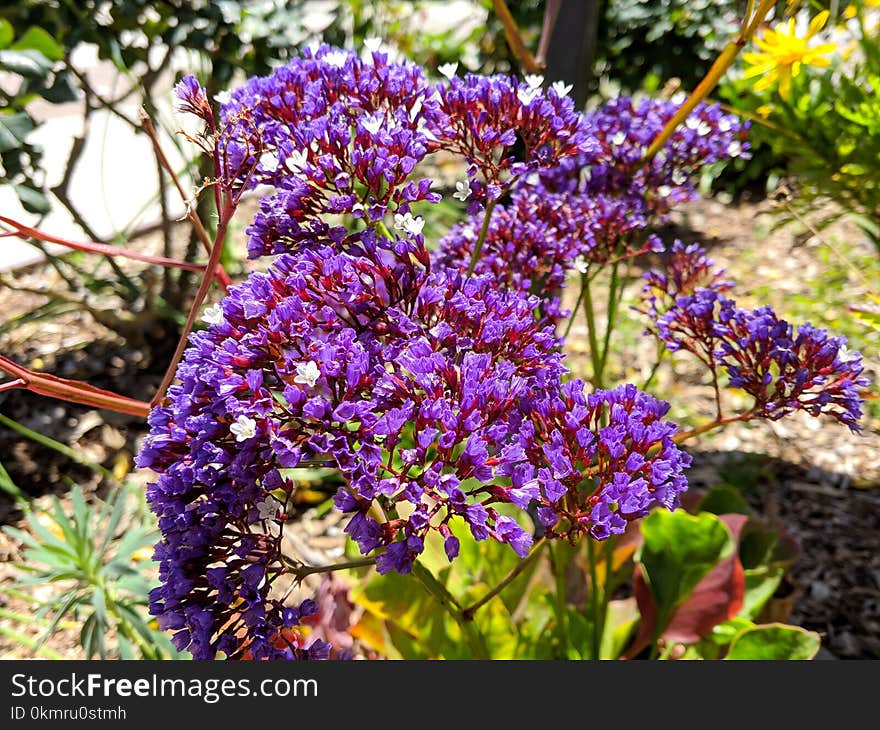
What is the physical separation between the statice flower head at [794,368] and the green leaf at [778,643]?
0.49 m

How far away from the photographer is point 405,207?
1045 millimetres

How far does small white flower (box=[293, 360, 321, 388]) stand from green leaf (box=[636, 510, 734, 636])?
3.32 feet

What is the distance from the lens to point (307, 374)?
2.72 ft

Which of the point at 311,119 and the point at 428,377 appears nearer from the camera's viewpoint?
the point at 428,377

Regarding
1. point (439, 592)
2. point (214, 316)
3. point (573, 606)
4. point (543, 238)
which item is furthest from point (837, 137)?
point (214, 316)

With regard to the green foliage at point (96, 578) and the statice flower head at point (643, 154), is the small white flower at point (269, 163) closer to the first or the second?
the statice flower head at point (643, 154)

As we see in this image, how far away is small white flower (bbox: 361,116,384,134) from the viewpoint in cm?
104

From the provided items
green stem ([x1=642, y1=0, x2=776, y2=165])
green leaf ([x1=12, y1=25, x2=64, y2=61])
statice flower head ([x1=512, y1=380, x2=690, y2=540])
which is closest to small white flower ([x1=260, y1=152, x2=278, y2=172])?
statice flower head ([x1=512, y1=380, x2=690, y2=540])

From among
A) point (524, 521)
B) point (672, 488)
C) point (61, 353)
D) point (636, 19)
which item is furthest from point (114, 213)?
point (672, 488)

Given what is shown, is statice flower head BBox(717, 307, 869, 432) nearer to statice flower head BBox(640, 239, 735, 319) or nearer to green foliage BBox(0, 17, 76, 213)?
statice flower head BBox(640, 239, 735, 319)

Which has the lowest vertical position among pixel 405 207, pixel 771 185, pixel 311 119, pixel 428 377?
pixel 428 377

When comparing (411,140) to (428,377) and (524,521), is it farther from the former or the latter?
(524,521)

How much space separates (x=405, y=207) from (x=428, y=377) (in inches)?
11.3

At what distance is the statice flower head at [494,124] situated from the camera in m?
1.12
